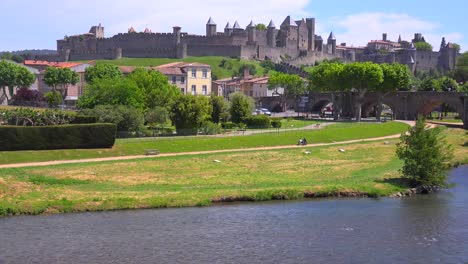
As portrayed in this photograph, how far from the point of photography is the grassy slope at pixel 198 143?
148ft

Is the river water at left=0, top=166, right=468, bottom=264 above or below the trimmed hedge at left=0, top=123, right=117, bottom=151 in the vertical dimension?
below

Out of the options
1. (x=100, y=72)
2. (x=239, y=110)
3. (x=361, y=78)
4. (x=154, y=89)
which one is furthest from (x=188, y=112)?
(x=100, y=72)

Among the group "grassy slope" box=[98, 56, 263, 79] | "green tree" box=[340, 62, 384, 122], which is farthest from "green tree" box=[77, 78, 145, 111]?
"grassy slope" box=[98, 56, 263, 79]

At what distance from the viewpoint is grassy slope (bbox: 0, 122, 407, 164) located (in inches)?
1781

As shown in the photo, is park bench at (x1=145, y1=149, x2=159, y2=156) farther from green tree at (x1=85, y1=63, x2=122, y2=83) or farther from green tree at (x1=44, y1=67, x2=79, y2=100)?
green tree at (x1=44, y1=67, x2=79, y2=100)

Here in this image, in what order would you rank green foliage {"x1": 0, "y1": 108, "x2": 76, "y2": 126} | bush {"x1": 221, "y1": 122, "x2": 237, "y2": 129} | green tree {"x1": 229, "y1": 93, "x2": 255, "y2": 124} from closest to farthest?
green foliage {"x1": 0, "y1": 108, "x2": 76, "y2": 126}
bush {"x1": 221, "y1": 122, "x2": 237, "y2": 129}
green tree {"x1": 229, "y1": 93, "x2": 255, "y2": 124}

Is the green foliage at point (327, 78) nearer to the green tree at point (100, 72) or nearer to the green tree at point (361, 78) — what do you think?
the green tree at point (361, 78)

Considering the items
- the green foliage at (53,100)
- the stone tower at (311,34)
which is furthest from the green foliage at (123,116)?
the stone tower at (311,34)

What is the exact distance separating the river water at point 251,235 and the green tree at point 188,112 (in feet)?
97.3

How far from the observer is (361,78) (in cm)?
9438

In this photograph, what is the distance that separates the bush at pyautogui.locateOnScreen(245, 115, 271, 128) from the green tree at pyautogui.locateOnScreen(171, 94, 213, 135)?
1055cm

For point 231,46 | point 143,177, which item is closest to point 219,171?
point 143,177

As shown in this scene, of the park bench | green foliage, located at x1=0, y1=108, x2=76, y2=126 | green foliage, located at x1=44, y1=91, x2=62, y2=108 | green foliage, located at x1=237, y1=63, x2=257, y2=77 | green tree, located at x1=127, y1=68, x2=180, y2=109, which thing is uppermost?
green foliage, located at x1=237, y1=63, x2=257, y2=77

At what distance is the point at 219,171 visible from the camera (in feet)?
148
